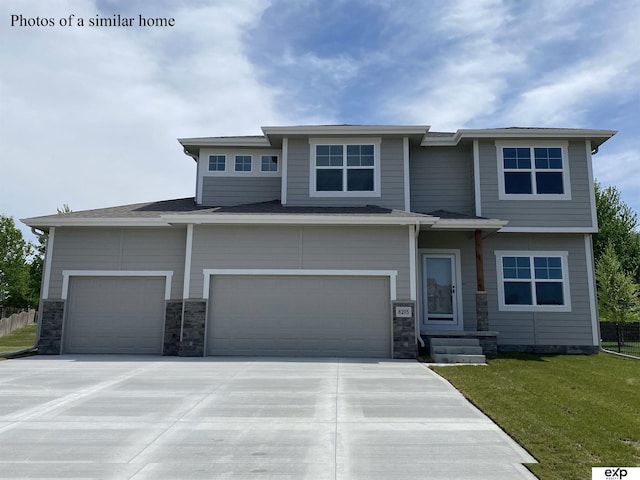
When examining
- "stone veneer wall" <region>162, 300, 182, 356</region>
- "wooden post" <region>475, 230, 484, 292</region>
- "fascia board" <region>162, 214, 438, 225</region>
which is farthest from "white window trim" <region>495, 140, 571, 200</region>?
"stone veneer wall" <region>162, 300, 182, 356</region>

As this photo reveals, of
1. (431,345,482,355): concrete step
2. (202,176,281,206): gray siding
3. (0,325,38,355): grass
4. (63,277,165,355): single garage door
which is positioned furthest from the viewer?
(0,325,38,355): grass

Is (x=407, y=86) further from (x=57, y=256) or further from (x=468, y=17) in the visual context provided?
(x=57, y=256)

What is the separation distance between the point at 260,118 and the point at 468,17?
6.88 m

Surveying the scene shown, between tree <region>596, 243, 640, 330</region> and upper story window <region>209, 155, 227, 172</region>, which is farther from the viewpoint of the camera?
tree <region>596, 243, 640, 330</region>

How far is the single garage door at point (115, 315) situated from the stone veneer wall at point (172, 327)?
0.28 metres

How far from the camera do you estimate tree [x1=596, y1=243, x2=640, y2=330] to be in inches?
774

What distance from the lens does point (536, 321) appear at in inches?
513

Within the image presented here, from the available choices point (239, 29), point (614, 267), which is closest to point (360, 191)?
point (239, 29)

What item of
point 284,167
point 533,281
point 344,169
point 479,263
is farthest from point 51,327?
point 533,281

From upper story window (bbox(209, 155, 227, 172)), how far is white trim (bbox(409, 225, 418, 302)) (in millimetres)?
6566

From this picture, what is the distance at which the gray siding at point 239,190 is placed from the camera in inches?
575

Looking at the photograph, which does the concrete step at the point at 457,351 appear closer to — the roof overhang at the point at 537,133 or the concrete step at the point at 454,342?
the concrete step at the point at 454,342

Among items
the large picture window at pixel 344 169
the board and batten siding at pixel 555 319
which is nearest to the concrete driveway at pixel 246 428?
the board and batten siding at pixel 555 319

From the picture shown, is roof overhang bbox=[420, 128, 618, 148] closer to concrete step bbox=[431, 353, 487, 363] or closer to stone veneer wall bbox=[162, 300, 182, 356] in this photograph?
concrete step bbox=[431, 353, 487, 363]
